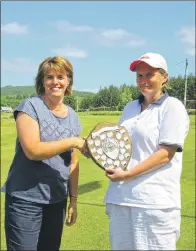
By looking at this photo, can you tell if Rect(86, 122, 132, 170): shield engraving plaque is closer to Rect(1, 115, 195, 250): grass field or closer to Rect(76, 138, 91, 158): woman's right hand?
Rect(76, 138, 91, 158): woman's right hand

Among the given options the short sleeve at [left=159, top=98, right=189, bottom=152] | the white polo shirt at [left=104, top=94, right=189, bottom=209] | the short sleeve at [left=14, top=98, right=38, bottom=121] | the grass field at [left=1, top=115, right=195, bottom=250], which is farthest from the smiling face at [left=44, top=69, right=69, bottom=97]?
the grass field at [left=1, top=115, right=195, bottom=250]

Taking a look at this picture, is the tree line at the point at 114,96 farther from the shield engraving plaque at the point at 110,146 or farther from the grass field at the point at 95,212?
the shield engraving plaque at the point at 110,146

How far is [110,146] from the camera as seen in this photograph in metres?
1.75

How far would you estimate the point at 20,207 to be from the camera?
5.97 ft

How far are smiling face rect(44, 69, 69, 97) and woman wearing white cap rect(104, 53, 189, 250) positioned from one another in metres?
0.33

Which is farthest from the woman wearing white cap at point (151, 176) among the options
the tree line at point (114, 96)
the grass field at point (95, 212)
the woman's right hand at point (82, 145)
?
the grass field at point (95, 212)

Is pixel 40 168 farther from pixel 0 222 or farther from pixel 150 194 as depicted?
pixel 0 222

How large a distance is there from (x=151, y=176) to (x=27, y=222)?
601 mm

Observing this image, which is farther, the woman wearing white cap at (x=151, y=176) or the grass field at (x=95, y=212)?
the grass field at (x=95, y=212)

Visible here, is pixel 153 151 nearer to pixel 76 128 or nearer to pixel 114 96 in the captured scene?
pixel 76 128

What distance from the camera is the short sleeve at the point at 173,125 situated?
1.64 meters

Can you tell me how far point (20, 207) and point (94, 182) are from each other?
315cm

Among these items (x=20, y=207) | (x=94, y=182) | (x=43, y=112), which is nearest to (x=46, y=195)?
(x=20, y=207)

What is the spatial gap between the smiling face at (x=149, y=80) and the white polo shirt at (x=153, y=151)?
1.8 inches
